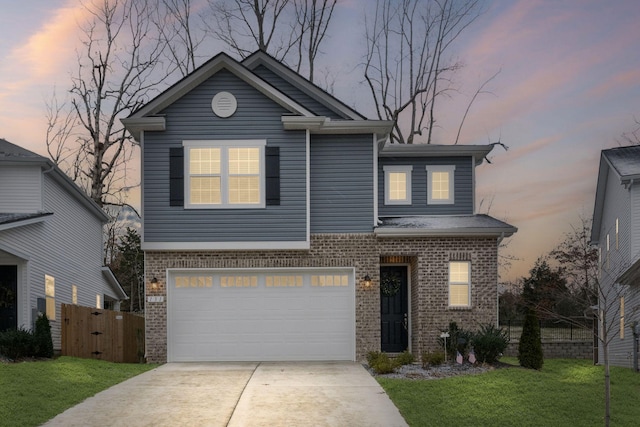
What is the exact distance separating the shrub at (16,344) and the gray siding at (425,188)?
10057mm

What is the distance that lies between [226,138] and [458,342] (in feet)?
25.3

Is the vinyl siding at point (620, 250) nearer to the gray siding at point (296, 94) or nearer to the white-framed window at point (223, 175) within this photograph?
the gray siding at point (296, 94)

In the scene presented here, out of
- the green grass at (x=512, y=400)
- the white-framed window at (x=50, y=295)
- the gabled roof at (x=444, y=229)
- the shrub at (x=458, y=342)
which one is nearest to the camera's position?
the green grass at (x=512, y=400)

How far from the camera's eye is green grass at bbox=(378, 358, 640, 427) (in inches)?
411

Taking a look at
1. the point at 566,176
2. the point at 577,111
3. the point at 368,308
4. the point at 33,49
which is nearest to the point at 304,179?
the point at 368,308

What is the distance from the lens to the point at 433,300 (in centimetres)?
1827

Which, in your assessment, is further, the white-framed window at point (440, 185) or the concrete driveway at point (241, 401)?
the white-framed window at point (440, 185)

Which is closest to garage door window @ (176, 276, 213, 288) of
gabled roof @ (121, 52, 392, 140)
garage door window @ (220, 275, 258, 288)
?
garage door window @ (220, 275, 258, 288)

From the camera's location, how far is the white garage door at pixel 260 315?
1831 centimetres

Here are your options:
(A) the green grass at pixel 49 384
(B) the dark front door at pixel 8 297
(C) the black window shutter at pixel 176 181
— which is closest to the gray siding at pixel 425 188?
(C) the black window shutter at pixel 176 181

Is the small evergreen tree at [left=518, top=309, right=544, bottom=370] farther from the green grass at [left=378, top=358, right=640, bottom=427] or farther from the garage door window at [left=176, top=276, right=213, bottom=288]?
the garage door window at [left=176, top=276, right=213, bottom=288]

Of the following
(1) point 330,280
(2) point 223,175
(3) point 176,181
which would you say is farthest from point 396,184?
(3) point 176,181

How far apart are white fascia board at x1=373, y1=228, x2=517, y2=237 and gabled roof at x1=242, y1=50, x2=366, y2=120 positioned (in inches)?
124

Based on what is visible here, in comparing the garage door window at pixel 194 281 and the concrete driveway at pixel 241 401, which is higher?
the garage door window at pixel 194 281
